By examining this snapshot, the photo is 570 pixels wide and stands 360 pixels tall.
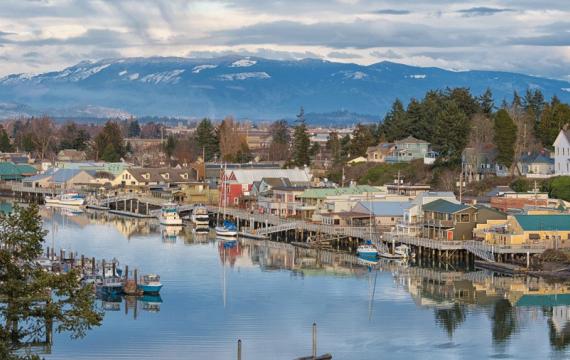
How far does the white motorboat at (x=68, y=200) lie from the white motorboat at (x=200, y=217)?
505 inches

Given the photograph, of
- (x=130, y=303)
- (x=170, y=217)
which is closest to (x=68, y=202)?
(x=170, y=217)

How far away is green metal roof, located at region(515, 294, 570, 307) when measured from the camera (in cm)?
3238

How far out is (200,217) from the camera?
180 feet

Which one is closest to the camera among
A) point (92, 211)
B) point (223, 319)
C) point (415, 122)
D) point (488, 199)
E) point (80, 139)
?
point (223, 319)

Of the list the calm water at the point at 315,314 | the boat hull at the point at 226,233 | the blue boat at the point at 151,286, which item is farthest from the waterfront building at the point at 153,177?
the blue boat at the point at 151,286

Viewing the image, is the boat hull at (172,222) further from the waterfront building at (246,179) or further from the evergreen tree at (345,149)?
the evergreen tree at (345,149)

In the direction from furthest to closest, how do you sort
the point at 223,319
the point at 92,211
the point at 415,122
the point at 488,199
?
the point at 415,122 < the point at 92,211 < the point at 488,199 < the point at 223,319

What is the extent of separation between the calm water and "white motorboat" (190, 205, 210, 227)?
1140 centimetres

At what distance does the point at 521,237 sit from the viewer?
39.9 m

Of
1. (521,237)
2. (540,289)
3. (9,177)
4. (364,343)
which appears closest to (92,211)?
(9,177)

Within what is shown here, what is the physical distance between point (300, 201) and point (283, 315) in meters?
23.6

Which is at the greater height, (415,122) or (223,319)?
(415,122)

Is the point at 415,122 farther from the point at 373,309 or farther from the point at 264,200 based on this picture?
the point at 373,309

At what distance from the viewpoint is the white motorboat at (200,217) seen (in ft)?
179
